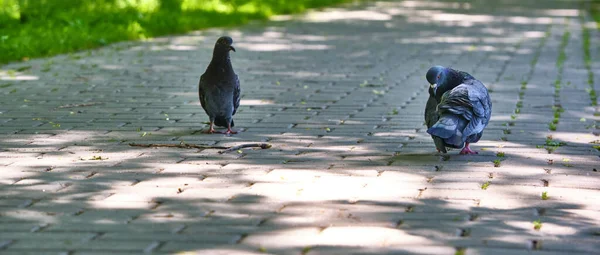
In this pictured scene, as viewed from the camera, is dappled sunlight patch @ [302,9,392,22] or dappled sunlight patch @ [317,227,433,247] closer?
dappled sunlight patch @ [317,227,433,247]

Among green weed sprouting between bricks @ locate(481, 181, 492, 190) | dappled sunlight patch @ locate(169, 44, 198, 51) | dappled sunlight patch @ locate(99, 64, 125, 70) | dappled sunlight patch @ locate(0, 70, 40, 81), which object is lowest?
dappled sunlight patch @ locate(169, 44, 198, 51)

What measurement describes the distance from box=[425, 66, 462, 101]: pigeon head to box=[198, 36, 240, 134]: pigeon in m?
1.76

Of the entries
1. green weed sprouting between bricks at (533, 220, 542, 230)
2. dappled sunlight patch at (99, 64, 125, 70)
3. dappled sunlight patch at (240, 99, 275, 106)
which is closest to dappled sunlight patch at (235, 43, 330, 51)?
dappled sunlight patch at (99, 64, 125, 70)

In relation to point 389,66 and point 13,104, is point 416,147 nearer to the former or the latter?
point 13,104

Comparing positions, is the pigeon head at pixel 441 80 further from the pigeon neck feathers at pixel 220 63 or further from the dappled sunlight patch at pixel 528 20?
the dappled sunlight patch at pixel 528 20

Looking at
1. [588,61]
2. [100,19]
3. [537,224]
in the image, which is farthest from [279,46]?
[537,224]

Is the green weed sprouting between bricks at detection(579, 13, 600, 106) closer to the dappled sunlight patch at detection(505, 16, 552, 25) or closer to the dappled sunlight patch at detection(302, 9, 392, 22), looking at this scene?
the dappled sunlight patch at detection(505, 16, 552, 25)

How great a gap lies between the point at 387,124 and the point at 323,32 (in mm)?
10648

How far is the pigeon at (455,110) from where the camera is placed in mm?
6980

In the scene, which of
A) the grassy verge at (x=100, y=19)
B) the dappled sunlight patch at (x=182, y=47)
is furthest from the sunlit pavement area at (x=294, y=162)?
the grassy verge at (x=100, y=19)

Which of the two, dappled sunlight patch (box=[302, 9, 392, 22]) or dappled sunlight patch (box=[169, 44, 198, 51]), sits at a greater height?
dappled sunlight patch (box=[169, 44, 198, 51])

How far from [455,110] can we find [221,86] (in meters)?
2.20

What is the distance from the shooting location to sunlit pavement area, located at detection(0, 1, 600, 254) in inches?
199

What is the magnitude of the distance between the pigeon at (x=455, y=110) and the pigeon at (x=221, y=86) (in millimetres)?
1749
